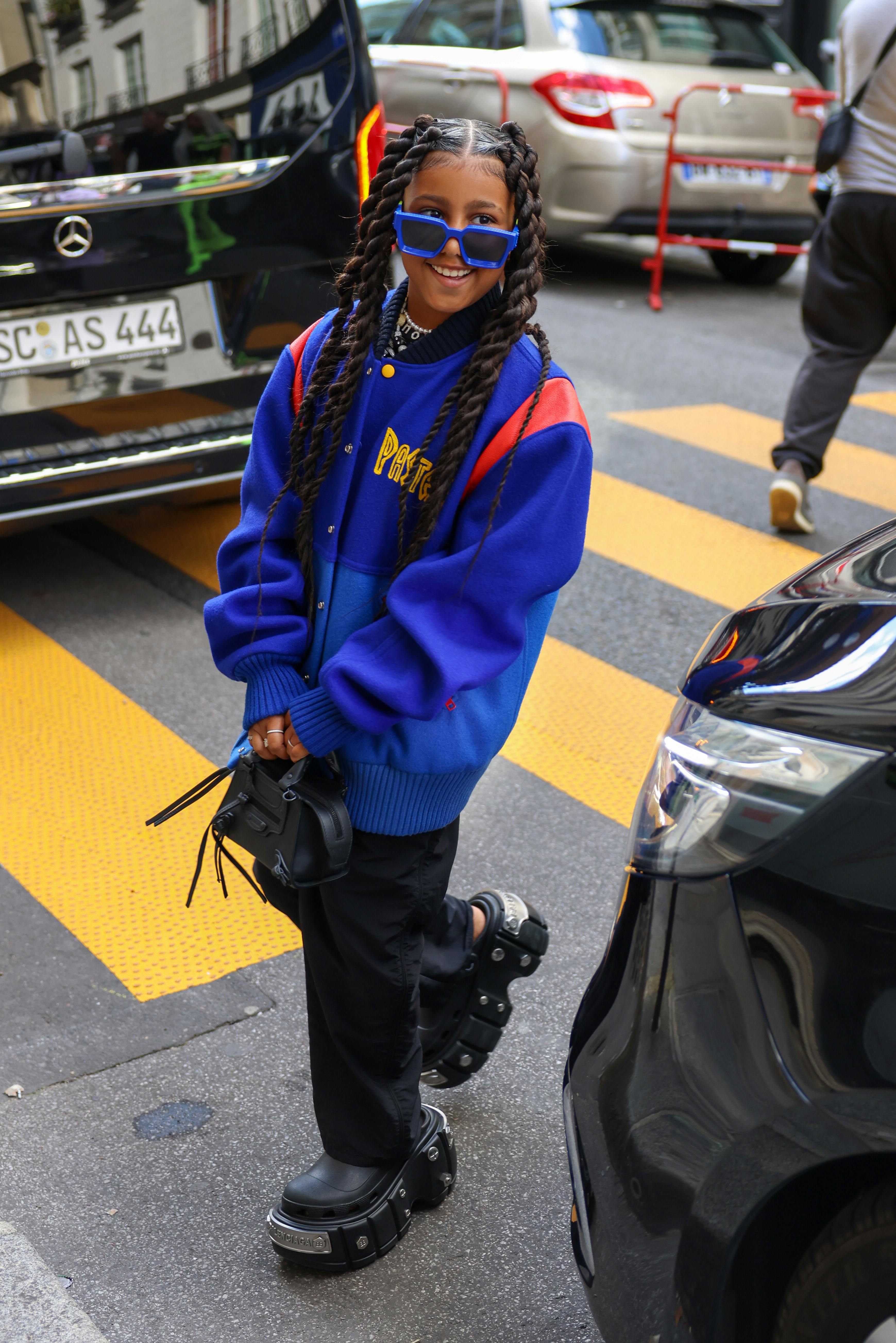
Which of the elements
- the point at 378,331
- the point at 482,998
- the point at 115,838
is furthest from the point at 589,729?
the point at 378,331

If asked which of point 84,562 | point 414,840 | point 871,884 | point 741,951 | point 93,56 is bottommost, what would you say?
point 84,562

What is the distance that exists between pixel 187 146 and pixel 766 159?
6272mm

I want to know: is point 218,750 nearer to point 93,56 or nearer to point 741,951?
point 93,56

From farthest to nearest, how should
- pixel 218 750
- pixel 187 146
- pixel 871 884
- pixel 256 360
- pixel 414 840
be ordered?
pixel 256 360 < pixel 187 146 < pixel 218 750 < pixel 414 840 < pixel 871 884

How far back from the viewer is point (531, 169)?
1.93 m

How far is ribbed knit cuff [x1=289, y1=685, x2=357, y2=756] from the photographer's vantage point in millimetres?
1921

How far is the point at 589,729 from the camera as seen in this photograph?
3973mm

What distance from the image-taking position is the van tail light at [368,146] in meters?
4.23

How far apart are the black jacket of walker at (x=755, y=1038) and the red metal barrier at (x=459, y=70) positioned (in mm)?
7913

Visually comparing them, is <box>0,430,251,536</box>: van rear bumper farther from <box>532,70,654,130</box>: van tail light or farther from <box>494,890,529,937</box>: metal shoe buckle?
<box>532,70,654,130</box>: van tail light

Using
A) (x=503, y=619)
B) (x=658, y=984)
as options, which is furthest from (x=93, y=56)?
(x=658, y=984)

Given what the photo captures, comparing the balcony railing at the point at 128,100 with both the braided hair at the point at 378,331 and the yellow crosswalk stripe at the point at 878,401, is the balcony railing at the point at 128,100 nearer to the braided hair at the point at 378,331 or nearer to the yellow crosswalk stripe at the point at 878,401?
the braided hair at the point at 378,331

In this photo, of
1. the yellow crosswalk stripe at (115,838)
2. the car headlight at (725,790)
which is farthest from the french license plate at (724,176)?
the car headlight at (725,790)

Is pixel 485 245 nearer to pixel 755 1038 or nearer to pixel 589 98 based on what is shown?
pixel 755 1038
